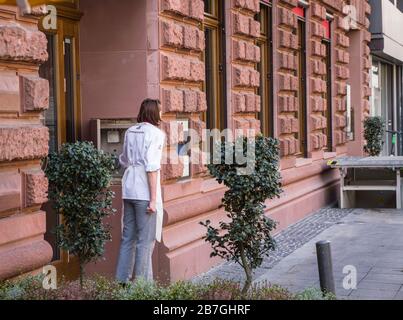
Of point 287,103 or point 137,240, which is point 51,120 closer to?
point 137,240

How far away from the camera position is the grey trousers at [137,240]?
7859 millimetres

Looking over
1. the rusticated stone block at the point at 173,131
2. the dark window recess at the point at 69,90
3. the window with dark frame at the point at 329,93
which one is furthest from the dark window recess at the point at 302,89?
the dark window recess at the point at 69,90

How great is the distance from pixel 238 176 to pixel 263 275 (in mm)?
2266

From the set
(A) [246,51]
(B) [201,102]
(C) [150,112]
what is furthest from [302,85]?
(C) [150,112]

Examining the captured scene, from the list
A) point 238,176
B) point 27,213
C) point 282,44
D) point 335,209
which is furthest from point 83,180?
point 335,209

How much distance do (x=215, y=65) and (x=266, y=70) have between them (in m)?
2.65

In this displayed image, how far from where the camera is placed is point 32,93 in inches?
271

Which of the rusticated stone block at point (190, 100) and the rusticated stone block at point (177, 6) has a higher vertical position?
the rusticated stone block at point (177, 6)

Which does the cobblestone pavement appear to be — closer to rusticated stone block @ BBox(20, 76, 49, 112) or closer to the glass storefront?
rusticated stone block @ BBox(20, 76, 49, 112)

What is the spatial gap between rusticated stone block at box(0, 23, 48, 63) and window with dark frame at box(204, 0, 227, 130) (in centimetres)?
446

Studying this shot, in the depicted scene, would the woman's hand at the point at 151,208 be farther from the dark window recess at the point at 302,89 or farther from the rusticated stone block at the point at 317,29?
the rusticated stone block at the point at 317,29

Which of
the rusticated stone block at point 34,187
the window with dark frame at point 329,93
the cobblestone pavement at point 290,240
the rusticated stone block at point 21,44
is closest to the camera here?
the rusticated stone block at point 21,44

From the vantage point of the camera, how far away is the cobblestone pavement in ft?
32.2

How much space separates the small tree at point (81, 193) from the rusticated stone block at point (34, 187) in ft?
0.47
